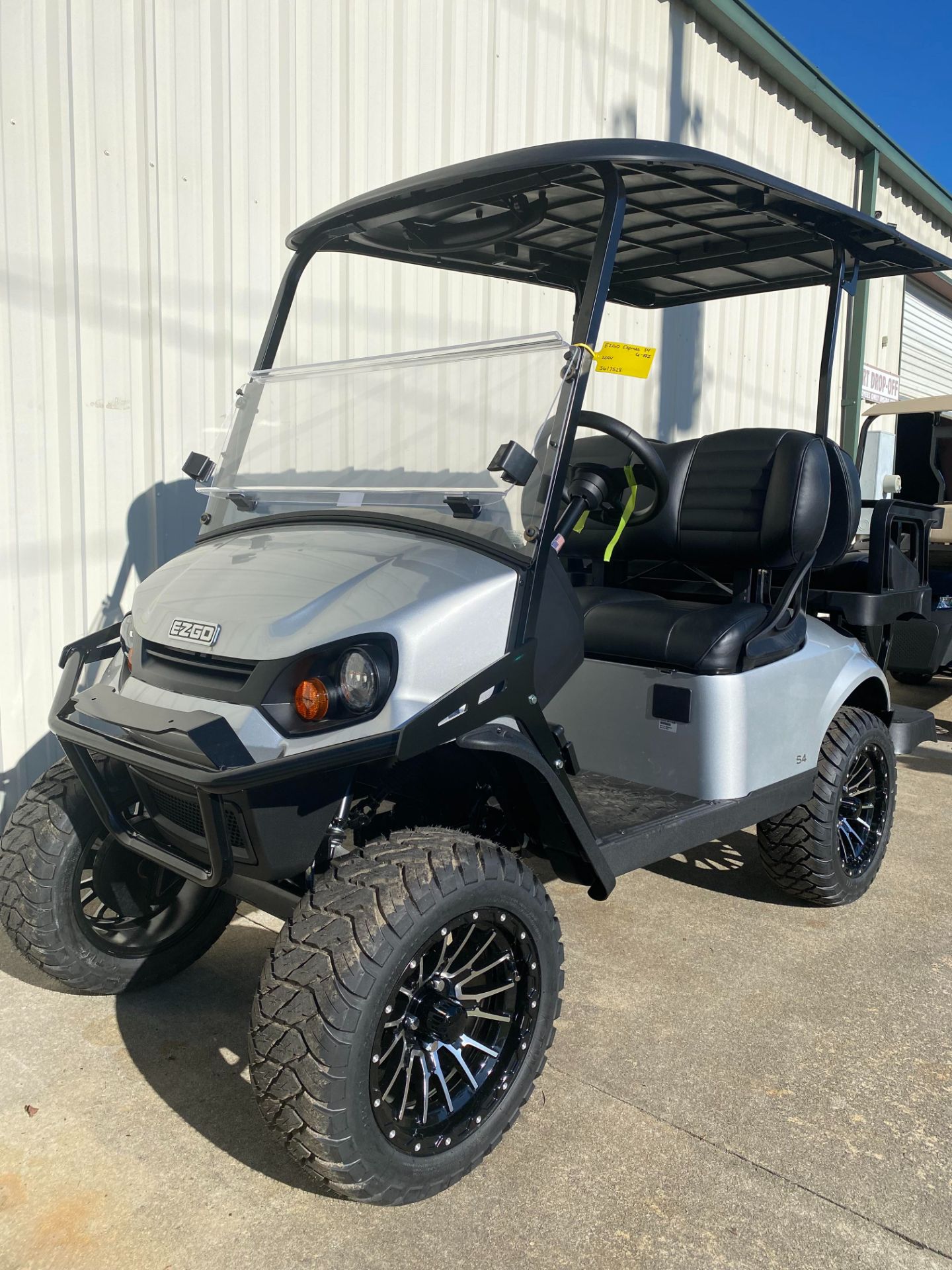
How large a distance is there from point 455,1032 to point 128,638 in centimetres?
118

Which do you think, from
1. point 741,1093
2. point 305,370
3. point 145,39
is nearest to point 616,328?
point 145,39

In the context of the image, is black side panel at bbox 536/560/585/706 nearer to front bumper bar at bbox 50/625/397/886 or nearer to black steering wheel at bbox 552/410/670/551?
black steering wheel at bbox 552/410/670/551

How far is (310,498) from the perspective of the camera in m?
2.75

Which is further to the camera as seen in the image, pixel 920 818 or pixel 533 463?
pixel 920 818

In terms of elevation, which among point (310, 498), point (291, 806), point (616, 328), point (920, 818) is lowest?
point (920, 818)

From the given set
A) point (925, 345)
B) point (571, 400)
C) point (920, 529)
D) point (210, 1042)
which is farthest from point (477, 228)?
point (925, 345)

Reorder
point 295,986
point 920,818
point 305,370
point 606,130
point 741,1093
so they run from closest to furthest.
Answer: point 295,986
point 741,1093
point 305,370
point 920,818
point 606,130

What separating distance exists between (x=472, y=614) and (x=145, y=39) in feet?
10.2

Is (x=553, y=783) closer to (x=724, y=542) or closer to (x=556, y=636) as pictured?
(x=556, y=636)

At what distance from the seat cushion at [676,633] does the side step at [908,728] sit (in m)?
0.80

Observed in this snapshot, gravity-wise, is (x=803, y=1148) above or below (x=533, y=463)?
below

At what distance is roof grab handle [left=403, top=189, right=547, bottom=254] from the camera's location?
2.89 m

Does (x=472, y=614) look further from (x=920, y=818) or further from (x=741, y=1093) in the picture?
(x=920, y=818)

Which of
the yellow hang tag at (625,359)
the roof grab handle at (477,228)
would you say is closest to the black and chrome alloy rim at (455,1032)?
the yellow hang tag at (625,359)
